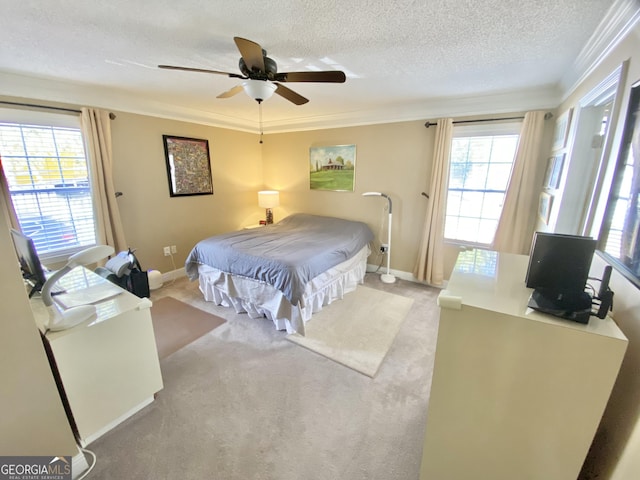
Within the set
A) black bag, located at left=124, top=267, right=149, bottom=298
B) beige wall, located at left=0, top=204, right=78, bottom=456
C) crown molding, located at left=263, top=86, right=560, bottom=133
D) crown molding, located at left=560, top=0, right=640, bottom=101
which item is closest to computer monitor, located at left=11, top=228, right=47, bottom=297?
beige wall, located at left=0, top=204, right=78, bottom=456

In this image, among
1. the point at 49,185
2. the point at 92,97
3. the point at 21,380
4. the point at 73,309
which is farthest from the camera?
the point at 92,97

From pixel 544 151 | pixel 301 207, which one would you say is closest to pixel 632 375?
pixel 544 151

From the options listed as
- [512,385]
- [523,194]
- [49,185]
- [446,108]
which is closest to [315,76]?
[512,385]

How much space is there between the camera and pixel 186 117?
3578 millimetres

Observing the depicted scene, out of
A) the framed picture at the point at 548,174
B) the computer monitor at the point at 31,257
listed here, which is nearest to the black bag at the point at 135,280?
the computer monitor at the point at 31,257

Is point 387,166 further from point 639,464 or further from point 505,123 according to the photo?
point 639,464

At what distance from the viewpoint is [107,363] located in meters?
1.51

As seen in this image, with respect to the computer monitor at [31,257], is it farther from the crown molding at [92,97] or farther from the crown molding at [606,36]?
the crown molding at [606,36]

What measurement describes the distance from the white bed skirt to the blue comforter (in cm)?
11

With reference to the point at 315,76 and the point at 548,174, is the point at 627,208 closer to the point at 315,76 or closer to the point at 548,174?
the point at 315,76

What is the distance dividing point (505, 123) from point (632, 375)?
9.18 feet

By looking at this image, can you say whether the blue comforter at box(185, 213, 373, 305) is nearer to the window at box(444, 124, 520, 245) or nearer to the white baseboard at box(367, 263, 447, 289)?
the white baseboard at box(367, 263, 447, 289)

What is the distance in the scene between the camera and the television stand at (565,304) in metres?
0.85

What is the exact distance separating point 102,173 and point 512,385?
12.7ft
